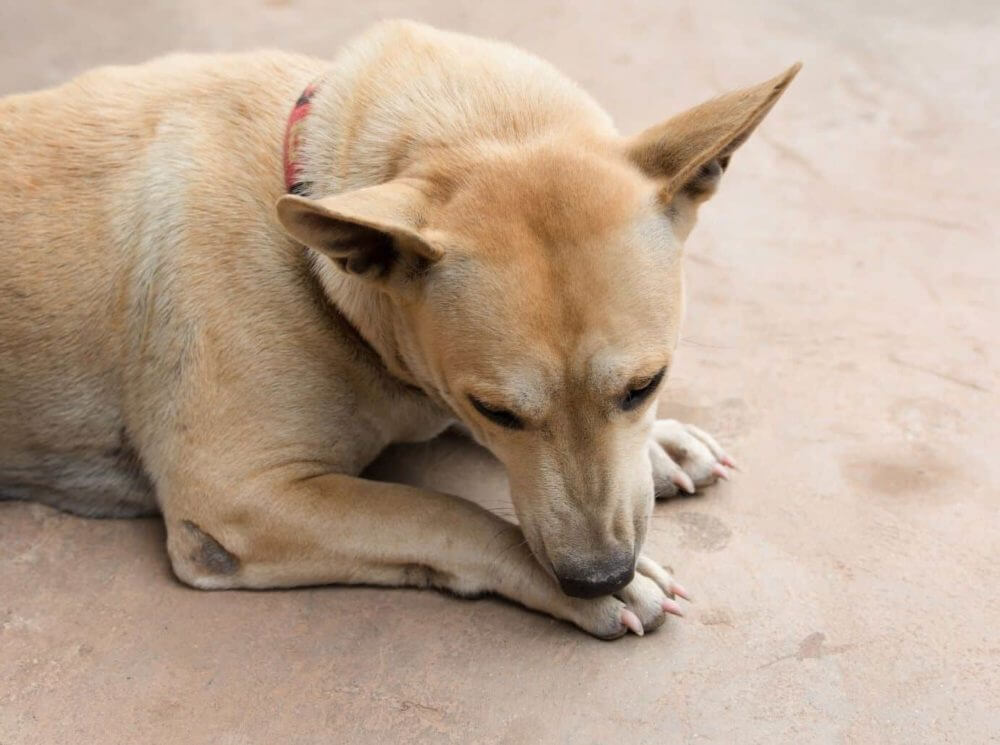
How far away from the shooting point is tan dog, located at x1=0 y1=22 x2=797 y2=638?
111 inches

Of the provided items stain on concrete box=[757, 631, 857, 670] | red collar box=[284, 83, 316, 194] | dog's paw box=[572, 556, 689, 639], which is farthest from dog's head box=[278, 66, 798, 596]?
stain on concrete box=[757, 631, 857, 670]

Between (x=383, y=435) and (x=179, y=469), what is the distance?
0.62 m

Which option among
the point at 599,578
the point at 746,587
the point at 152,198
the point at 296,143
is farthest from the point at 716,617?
the point at 152,198

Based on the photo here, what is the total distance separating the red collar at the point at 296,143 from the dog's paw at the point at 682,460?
4.46 ft

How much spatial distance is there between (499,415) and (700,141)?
87 centimetres

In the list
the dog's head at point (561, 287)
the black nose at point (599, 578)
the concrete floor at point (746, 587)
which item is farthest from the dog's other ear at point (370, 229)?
the concrete floor at point (746, 587)

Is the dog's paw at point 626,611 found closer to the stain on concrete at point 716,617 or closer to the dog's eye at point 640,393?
the stain on concrete at point 716,617

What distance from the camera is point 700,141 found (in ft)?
9.61

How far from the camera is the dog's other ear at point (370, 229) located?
2.59m

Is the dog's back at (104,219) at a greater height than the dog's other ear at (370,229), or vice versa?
the dog's other ear at (370,229)

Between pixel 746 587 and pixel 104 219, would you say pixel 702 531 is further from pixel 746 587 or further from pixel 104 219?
pixel 104 219

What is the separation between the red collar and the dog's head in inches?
16.8

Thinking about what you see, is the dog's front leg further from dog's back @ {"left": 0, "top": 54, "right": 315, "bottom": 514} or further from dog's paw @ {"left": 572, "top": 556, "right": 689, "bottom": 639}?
dog's back @ {"left": 0, "top": 54, "right": 315, "bottom": 514}

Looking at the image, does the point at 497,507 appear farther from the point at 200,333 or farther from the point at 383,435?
the point at 200,333
